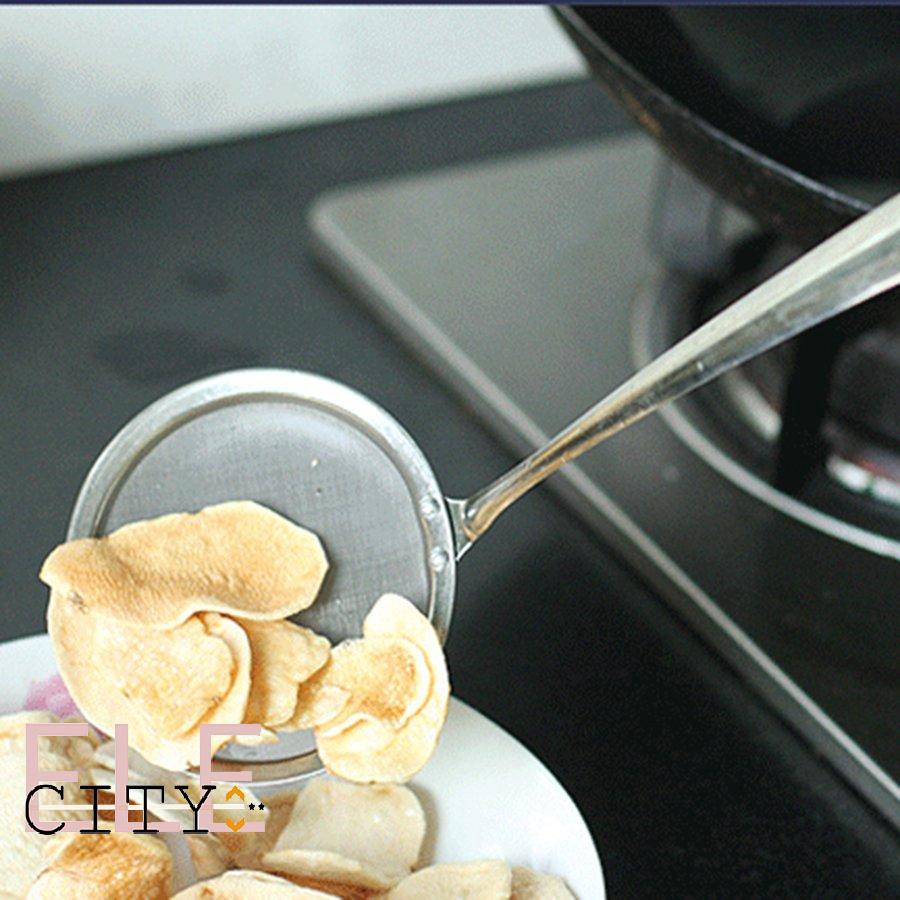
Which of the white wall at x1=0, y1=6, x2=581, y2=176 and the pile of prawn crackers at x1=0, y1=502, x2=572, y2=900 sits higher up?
the pile of prawn crackers at x1=0, y1=502, x2=572, y2=900

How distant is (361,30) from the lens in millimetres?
1189

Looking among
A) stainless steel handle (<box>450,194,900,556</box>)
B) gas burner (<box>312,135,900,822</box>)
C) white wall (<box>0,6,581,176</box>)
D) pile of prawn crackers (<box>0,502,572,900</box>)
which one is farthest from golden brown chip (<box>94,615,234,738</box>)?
white wall (<box>0,6,581,176</box>)

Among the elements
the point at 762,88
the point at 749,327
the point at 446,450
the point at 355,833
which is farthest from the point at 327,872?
the point at 762,88

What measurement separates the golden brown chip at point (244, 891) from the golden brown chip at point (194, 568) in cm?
10

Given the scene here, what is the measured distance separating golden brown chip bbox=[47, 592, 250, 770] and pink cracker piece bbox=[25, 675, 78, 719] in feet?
0.11

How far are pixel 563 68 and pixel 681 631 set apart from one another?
63cm

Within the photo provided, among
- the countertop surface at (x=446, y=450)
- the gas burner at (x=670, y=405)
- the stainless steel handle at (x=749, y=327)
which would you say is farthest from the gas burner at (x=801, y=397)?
the stainless steel handle at (x=749, y=327)

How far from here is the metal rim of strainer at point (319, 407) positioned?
25.7 inches

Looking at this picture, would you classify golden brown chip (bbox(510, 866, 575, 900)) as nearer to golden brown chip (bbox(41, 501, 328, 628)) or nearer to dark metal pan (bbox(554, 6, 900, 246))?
golden brown chip (bbox(41, 501, 328, 628))

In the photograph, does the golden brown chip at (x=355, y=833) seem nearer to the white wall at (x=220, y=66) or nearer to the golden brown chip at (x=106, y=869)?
the golden brown chip at (x=106, y=869)

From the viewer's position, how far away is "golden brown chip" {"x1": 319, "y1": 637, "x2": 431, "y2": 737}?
620 mm

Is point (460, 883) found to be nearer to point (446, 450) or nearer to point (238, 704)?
point (238, 704)

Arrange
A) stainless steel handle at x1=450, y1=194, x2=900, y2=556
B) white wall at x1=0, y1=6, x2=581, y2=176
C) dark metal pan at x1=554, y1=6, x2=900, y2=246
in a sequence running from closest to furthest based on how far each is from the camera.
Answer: stainless steel handle at x1=450, y1=194, x2=900, y2=556
dark metal pan at x1=554, y1=6, x2=900, y2=246
white wall at x1=0, y1=6, x2=581, y2=176

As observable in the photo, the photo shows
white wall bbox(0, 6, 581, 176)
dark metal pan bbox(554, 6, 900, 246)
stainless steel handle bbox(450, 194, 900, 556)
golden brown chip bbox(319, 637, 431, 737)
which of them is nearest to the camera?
stainless steel handle bbox(450, 194, 900, 556)
